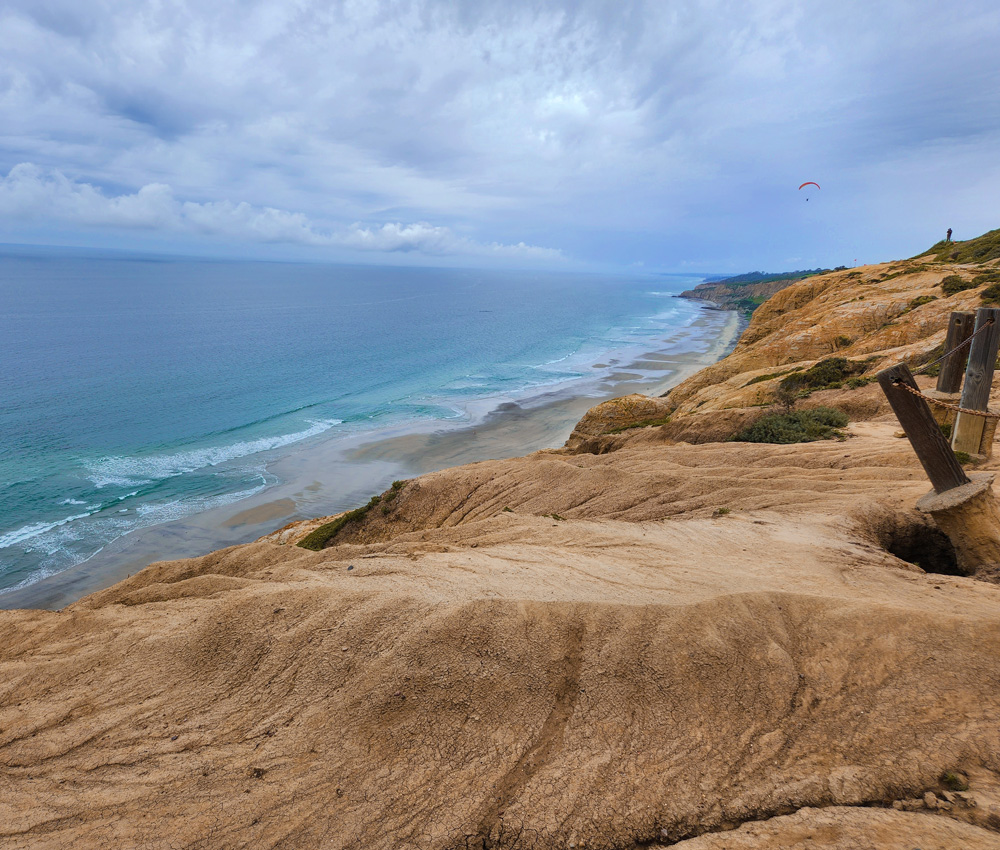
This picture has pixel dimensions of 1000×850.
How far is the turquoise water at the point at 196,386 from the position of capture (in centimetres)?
2883

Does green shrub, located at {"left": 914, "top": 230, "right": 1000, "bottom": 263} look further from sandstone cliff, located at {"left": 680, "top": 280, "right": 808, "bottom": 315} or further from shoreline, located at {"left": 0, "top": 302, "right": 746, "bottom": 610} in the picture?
sandstone cliff, located at {"left": 680, "top": 280, "right": 808, "bottom": 315}

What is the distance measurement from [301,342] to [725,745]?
79.0 metres

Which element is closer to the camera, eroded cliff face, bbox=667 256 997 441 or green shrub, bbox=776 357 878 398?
eroded cliff face, bbox=667 256 997 441

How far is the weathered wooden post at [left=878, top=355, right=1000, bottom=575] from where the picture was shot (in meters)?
8.95

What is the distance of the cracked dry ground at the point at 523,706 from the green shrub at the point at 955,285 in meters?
28.3

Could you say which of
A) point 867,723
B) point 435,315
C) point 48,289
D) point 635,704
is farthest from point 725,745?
point 48,289

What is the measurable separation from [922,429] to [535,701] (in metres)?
8.21

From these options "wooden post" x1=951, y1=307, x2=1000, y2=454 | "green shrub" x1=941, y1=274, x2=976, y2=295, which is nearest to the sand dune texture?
"wooden post" x1=951, y1=307, x2=1000, y2=454

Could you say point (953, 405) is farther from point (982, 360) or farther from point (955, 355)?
point (955, 355)

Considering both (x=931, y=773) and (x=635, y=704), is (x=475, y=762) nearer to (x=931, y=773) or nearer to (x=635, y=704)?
(x=635, y=704)

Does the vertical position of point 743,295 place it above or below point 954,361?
above

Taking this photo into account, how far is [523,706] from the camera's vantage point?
6461 millimetres

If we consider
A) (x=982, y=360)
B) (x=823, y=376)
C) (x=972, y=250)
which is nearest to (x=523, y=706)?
(x=982, y=360)

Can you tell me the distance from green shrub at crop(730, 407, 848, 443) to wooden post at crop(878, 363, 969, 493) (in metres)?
8.27
